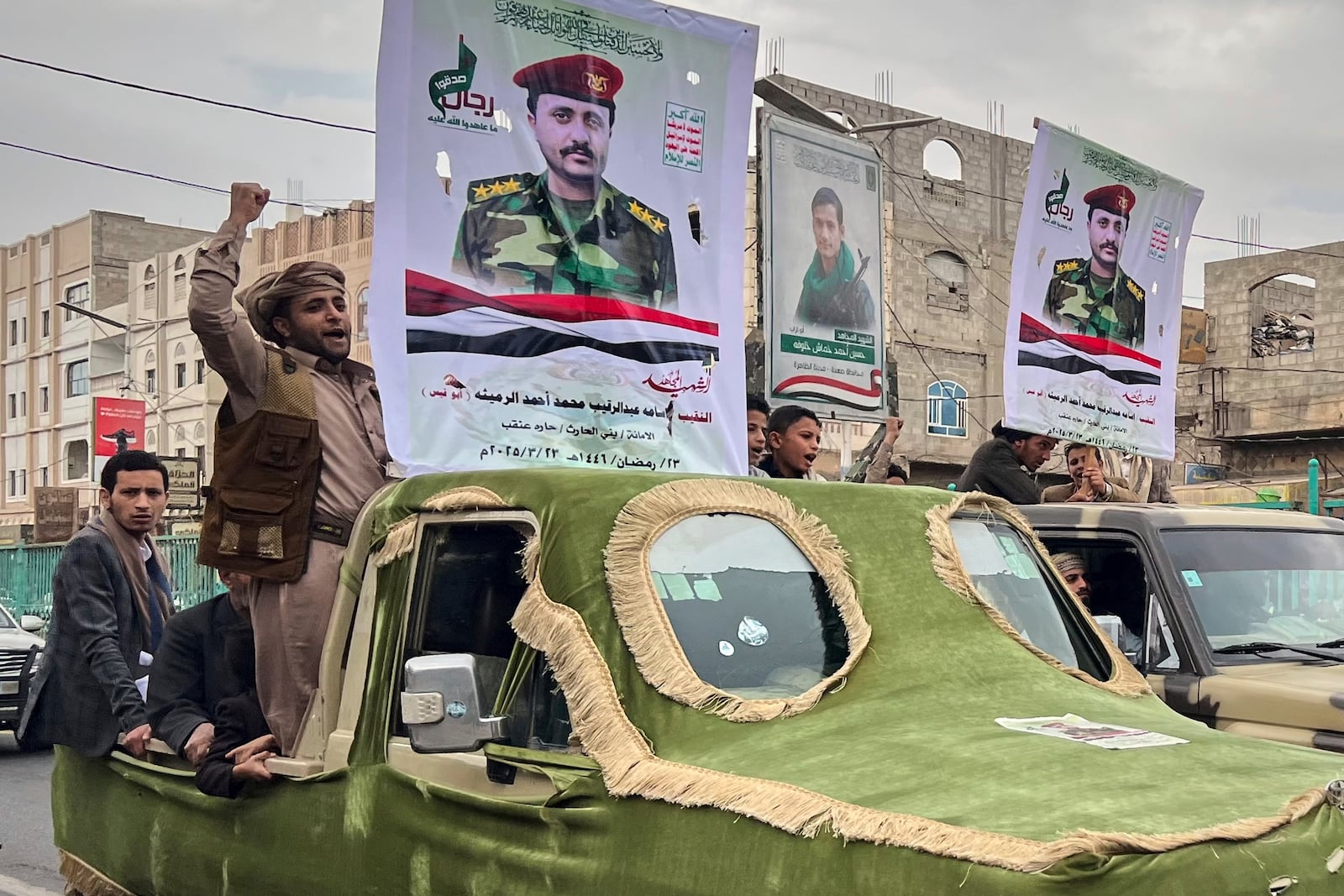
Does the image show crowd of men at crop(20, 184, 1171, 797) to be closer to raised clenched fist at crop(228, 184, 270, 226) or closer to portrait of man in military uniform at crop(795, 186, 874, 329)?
raised clenched fist at crop(228, 184, 270, 226)

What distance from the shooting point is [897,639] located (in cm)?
346

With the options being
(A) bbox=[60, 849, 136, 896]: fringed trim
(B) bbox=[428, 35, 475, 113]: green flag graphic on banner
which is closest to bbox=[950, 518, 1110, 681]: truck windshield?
(B) bbox=[428, 35, 475, 113]: green flag graphic on banner

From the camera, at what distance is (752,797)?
9.03 feet

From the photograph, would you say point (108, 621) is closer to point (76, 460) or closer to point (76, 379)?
point (76, 379)

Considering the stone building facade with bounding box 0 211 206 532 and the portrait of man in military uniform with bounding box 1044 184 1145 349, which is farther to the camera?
the stone building facade with bounding box 0 211 206 532

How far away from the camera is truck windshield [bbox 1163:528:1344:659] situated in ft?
18.8

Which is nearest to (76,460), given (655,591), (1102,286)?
(1102,286)

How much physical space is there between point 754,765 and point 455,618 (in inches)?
43.7

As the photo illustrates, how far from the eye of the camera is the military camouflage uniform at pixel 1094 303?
8.06 m

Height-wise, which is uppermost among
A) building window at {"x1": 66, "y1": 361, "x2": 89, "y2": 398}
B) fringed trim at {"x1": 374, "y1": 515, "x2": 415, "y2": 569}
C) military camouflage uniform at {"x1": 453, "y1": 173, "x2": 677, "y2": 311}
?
building window at {"x1": 66, "y1": 361, "x2": 89, "y2": 398}

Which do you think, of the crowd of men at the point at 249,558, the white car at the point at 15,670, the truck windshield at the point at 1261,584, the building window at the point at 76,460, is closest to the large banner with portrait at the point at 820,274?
the truck windshield at the point at 1261,584

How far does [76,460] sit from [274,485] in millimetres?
55056

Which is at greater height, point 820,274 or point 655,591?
point 820,274

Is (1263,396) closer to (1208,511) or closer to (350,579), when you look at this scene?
(1208,511)
